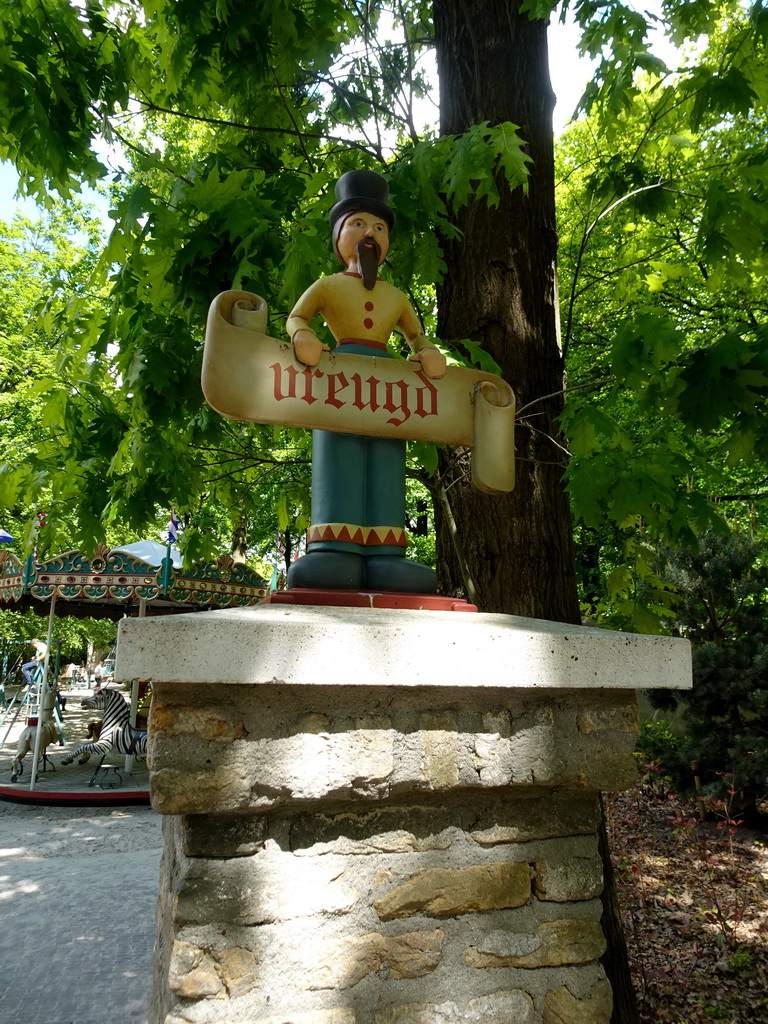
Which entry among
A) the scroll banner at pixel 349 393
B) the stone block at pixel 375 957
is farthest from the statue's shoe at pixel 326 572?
the stone block at pixel 375 957

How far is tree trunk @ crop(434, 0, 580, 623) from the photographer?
3533 mm

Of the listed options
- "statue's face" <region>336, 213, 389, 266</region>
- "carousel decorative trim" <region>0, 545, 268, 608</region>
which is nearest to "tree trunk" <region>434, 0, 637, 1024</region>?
"statue's face" <region>336, 213, 389, 266</region>

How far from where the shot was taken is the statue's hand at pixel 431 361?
2328 mm

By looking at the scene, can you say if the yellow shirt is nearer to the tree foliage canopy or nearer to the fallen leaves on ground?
the tree foliage canopy

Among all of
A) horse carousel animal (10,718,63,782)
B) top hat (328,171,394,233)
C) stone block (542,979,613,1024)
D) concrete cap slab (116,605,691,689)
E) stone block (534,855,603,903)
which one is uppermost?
top hat (328,171,394,233)

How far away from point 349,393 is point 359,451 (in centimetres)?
20

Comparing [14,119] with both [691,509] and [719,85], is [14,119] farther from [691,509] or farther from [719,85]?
[691,509]

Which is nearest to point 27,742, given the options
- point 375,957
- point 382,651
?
point 375,957

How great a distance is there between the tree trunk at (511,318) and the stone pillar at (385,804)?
1.39 m

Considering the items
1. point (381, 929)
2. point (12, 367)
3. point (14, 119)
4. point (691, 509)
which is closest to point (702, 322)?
point (691, 509)

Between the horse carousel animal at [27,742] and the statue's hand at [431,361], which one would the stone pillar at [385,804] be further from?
the horse carousel animal at [27,742]

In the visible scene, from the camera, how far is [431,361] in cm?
233

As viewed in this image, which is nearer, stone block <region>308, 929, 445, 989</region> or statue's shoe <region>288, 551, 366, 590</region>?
stone block <region>308, 929, 445, 989</region>

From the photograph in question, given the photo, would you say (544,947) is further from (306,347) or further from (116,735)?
(116,735)
